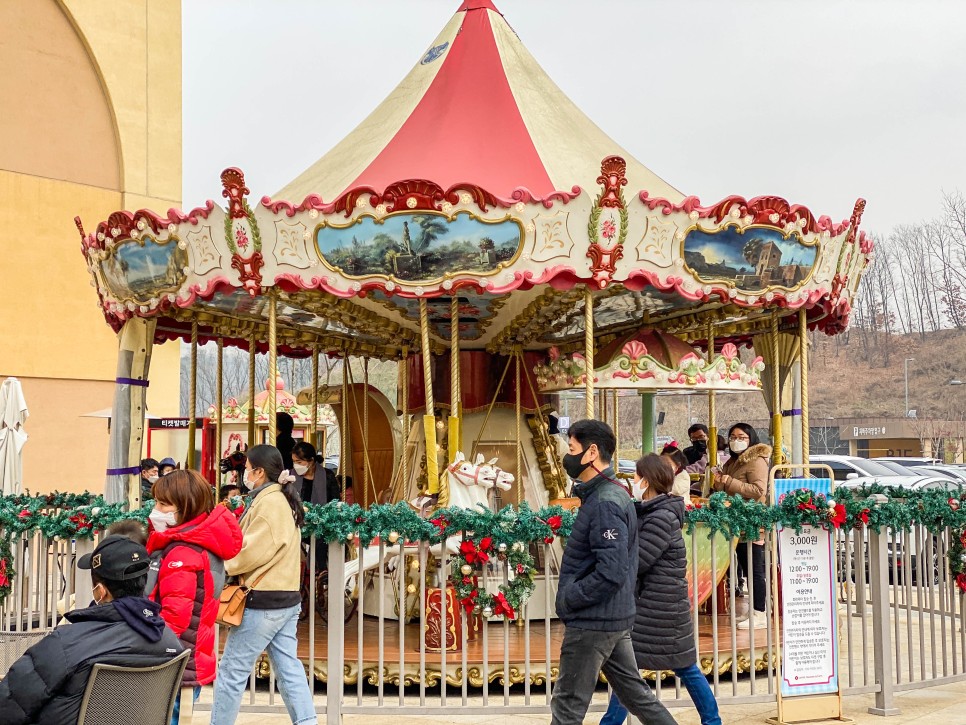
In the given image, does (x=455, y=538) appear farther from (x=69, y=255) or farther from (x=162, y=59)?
(x=162, y=59)

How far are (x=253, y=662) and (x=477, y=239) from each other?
14.0 feet

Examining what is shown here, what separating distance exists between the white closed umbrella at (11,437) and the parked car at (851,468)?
1321 centimetres

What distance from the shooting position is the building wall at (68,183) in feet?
75.9

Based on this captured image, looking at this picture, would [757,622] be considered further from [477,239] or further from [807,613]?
[477,239]

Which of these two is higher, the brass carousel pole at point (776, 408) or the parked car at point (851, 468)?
the brass carousel pole at point (776, 408)

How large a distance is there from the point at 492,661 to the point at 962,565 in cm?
369

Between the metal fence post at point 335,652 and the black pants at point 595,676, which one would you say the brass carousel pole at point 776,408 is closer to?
the metal fence post at point 335,652

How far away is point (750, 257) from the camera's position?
9.59 meters

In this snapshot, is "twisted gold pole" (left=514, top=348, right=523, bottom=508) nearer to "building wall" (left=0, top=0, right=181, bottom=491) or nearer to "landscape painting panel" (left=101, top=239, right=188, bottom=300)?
"landscape painting panel" (left=101, top=239, right=188, bottom=300)

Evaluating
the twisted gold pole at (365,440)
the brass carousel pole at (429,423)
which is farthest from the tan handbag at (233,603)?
the twisted gold pole at (365,440)

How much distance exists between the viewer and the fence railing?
23.4 ft

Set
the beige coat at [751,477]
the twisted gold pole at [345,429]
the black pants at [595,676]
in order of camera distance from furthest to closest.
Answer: the twisted gold pole at [345,429] < the beige coat at [751,477] < the black pants at [595,676]

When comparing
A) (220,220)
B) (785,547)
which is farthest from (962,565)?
(220,220)

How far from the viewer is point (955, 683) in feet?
27.6
